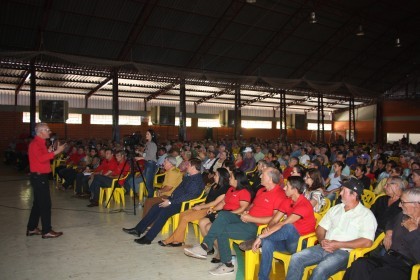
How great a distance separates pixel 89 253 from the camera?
4.21m

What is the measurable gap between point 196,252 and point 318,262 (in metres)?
1.52

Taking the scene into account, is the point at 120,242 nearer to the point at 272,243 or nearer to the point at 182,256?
the point at 182,256

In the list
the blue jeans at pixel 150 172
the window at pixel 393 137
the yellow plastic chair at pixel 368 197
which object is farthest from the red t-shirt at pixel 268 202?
the window at pixel 393 137

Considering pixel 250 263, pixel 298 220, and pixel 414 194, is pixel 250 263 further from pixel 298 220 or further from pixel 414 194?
pixel 414 194

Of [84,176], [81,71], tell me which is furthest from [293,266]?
[81,71]

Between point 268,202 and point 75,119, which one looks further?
point 75,119

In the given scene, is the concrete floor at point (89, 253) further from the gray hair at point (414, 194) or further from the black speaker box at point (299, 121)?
the black speaker box at point (299, 121)

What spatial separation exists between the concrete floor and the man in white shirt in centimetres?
91

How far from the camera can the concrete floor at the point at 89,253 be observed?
3623 mm

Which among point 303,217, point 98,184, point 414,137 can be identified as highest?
point 414,137

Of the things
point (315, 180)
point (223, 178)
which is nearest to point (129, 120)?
point (223, 178)

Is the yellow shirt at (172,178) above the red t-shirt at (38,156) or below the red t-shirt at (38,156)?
below

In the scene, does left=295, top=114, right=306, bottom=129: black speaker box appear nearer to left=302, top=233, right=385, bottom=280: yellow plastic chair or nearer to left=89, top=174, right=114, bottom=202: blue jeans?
left=89, top=174, right=114, bottom=202: blue jeans

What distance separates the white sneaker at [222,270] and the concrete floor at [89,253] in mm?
56
